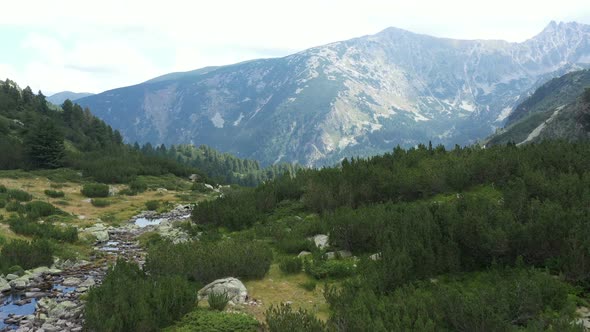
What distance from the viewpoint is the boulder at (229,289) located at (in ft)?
32.7

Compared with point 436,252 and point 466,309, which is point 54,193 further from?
point 466,309

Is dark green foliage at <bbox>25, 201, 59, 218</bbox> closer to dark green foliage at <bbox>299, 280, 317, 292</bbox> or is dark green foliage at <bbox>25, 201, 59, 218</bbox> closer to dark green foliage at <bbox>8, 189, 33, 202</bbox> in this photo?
dark green foliage at <bbox>8, 189, 33, 202</bbox>

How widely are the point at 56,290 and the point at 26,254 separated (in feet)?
10.4

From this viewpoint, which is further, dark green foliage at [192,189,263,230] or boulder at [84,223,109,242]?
dark green foliage at [192,189,263,230]

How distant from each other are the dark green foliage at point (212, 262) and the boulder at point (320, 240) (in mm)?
2487

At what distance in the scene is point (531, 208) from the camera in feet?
35.1

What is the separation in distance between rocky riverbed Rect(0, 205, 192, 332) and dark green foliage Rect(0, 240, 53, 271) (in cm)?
45

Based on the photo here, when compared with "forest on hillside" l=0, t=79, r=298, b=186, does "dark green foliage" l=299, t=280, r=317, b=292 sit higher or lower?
lower

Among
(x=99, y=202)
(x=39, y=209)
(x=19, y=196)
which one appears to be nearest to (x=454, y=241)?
(x=39, y=209)

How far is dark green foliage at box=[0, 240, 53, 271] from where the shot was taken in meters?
13.6

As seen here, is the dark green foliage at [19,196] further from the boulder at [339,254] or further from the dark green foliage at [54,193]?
the boulder at [339,254]

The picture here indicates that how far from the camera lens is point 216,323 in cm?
823


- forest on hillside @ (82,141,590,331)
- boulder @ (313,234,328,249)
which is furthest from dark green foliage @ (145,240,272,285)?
boulder @ (313,234,328,249)

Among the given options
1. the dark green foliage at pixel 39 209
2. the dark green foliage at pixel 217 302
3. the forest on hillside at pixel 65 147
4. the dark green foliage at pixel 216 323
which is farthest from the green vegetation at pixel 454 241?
the forest on hillside at pixel 65 147
